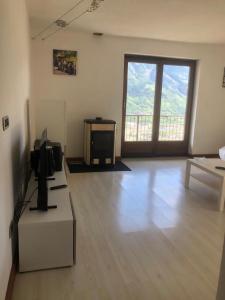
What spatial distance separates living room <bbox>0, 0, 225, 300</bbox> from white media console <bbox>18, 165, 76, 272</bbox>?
0.07 m

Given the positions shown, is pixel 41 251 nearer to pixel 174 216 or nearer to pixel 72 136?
pixel 174 216

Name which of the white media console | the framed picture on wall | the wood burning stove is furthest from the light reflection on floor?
the framed picture on wall

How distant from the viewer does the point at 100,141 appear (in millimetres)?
4949

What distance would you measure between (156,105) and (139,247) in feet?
12.8

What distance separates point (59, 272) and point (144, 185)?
223 centimetres

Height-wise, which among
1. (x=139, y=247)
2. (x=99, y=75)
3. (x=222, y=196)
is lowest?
(x=139, y=247)

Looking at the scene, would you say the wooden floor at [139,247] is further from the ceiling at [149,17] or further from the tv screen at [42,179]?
the ceiling at [149,17]

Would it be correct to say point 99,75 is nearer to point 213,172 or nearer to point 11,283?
point 213,172

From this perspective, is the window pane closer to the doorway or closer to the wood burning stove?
the doorway

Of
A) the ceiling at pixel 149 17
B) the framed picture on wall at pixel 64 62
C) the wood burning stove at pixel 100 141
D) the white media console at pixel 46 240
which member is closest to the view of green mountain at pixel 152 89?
the ceiling at pixel 149 17

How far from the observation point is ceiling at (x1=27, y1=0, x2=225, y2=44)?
335cm

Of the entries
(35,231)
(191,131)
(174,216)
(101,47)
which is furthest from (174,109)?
(35,231)

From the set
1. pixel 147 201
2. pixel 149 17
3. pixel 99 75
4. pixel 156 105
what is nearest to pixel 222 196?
pixel 147 201

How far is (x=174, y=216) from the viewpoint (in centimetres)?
305
